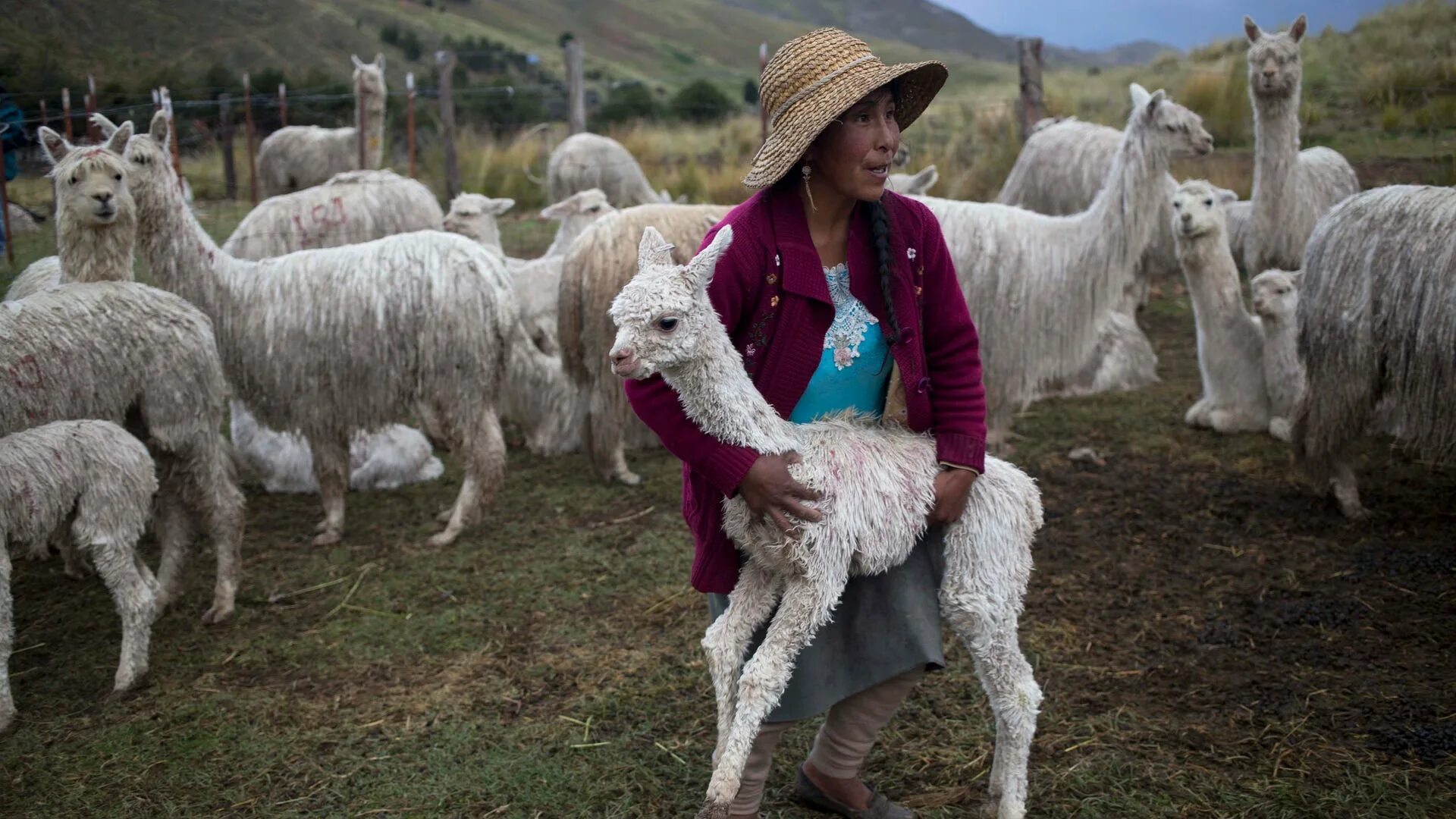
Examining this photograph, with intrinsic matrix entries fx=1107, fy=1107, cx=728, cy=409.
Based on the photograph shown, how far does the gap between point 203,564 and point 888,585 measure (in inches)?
144

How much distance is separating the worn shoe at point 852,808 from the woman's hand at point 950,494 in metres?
0.87

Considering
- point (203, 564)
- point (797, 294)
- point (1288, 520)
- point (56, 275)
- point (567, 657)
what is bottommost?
point (203, 564)

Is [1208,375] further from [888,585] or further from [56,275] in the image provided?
[56,275]

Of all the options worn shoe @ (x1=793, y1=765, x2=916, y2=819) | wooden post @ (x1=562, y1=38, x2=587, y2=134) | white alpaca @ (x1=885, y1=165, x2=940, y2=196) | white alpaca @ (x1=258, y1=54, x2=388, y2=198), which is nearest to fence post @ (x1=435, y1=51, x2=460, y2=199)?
white alpaca @ (x1=258, y1=54, x2=388, y2=198)

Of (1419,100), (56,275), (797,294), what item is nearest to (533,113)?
(1419,100)

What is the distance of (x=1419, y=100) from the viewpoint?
10516mm

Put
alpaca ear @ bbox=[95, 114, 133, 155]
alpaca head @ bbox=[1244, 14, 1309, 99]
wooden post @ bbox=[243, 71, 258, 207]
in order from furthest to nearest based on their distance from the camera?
wooden post @ bbox=[243, 71, 258, 207] → alpaca head @ bbox=[1244, 14, 1309, 99] → alpaca ear @ bbox=[95, 114, 133, 155]

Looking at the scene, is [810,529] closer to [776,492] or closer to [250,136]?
[776,492]

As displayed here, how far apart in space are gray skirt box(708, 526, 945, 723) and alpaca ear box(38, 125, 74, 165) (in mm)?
3641

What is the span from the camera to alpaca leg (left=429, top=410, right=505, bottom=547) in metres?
5.14

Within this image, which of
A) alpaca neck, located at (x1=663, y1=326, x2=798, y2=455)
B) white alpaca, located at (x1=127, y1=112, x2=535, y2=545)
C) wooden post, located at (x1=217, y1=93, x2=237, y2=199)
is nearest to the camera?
alpaca neck, located at (x1=663, y1=326, x2=798, y2=455)

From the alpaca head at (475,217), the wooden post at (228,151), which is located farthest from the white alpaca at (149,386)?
the wooden post at (228,151)

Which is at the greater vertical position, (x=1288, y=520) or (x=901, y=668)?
(x=901, y=668)

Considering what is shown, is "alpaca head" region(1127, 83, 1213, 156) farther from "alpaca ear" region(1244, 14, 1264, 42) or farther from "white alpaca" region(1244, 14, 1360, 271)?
"alpaca ear" region(1244, 14, 1264, 42)
